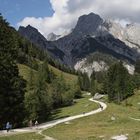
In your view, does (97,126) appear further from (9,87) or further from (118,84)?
(118,84)

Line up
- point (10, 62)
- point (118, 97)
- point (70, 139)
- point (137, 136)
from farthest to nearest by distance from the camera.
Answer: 1. point (118, 97)
2. point (10, 62)
3. point (70, 139)
4. point (137, 136)

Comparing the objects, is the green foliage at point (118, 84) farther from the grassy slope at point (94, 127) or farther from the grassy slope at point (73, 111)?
the grassy slope at point (94, 127)

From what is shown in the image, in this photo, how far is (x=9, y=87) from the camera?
75.1 metres

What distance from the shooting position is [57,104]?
545 ft

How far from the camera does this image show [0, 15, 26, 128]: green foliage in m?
72.9

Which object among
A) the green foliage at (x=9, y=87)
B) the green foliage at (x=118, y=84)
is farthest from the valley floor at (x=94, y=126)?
the green foliage at (x=118, y=84)

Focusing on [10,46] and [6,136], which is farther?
[10,46]

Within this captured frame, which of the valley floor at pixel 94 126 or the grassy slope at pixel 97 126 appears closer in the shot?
the valley floor at pixel 94 126

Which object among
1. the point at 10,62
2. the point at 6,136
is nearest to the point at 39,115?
the point at 10,62

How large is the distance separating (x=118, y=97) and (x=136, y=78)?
44035 millimetres

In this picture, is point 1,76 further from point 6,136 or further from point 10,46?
point 6,136

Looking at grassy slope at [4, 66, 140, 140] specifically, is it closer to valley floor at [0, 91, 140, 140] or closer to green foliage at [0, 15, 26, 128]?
valley floor at [0, 91, 140, 140]

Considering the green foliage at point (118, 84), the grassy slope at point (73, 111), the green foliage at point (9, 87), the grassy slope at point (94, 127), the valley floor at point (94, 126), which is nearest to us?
the grassy slope at point (94, 127)

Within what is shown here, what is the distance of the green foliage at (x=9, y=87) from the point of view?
7294 cm
